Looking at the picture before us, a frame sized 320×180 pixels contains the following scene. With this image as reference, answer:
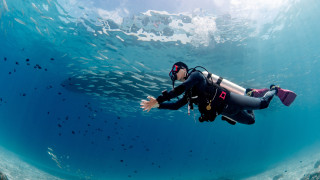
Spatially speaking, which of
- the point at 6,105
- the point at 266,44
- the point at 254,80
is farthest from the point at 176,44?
the point at 6,105

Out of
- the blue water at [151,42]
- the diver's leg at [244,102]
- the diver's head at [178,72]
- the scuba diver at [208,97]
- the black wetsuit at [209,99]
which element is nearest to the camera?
the black wetsuit at [209,99]

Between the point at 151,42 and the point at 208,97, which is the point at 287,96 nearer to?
the point at 208,97

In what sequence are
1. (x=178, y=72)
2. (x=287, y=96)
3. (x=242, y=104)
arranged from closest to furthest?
(x=178, y=72) < (x=242, y=104) < (x=287, y=96)

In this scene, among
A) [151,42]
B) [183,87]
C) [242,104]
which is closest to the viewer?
[183,87]

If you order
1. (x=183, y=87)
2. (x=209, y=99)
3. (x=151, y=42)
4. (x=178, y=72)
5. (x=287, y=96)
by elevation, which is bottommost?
(x=183, y=87)

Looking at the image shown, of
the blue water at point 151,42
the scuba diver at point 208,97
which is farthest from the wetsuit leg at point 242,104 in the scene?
the blue water at point 151,42

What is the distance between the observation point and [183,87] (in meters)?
3.25

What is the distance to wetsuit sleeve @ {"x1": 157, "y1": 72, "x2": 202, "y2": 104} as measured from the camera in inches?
128

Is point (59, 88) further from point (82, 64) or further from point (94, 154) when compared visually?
point (94, 154)

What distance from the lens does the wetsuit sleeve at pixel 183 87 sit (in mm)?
3248

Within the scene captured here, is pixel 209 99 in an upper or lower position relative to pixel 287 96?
lower

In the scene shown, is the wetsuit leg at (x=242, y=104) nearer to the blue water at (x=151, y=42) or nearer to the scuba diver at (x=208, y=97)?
the scuba diver at (x=208, y=97)

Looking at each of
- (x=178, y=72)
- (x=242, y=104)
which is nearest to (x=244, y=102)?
(x=242, y=104)

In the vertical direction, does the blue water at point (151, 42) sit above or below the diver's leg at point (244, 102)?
above
